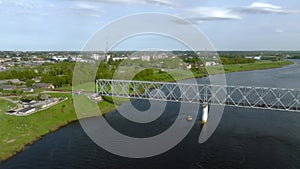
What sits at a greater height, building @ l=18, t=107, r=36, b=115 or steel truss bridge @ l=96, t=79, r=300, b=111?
steel truss bridge @ l=96, t=79, r=300, b=111

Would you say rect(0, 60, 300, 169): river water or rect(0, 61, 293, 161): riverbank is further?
rect(0, 61, 293, 161): riverbank

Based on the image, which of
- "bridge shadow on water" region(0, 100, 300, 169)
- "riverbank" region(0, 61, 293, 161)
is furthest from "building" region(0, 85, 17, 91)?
"bridge shadow on water" region(0, 100, 300, 169)

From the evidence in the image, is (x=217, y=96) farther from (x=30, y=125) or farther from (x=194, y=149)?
(x=30, y=125)

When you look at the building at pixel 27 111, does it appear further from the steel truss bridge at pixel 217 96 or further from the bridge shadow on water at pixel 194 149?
the steel truss bridge at pixel 217 96

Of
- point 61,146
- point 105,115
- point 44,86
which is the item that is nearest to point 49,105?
point 105,115

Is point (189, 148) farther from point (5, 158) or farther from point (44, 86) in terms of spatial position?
point (44, 86)

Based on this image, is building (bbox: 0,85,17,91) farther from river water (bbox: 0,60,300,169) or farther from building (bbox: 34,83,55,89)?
river water (bbox: 0,60,300,169)

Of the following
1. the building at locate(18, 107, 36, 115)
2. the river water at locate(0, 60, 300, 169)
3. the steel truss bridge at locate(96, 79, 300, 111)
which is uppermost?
the steel truss bridge at locate(96, 79, 300, 111)

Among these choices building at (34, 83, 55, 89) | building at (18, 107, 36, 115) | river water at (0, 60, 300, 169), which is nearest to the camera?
river water at (0, 60, 300, 169)
